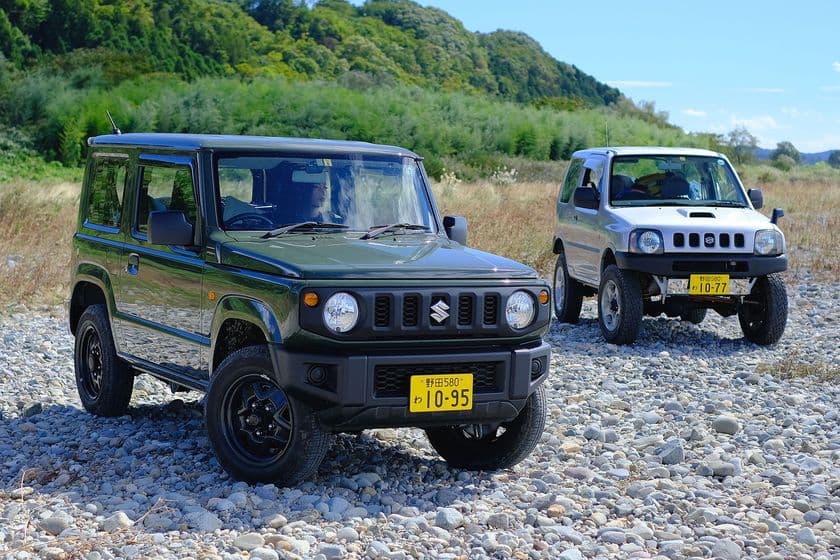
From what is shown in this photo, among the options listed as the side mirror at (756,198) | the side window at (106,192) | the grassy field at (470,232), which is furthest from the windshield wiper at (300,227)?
the grassy field at (470,232)

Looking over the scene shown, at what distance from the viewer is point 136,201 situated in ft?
25.4

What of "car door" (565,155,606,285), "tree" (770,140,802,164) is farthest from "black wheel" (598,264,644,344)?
"tree" (770,140,802,164)

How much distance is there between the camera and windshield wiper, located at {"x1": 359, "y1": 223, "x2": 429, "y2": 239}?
22.5ft

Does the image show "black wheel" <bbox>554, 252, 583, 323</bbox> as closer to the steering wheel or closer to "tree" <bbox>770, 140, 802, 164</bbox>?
the steering wheel

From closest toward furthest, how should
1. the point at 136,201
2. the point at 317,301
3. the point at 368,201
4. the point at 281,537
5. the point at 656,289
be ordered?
the point at 281,537
the point at 317,301
the point at 368,201
the point at 136,201
the point at 656,289

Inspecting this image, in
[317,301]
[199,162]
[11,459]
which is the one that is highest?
[199,162]

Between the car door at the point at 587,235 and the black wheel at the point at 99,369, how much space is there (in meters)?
5.78

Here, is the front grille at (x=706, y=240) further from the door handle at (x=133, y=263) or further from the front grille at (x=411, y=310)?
the front grille at (x=411, y=310)

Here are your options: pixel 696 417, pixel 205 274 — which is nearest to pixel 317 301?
pixel 205 274

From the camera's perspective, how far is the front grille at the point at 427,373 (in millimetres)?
6000

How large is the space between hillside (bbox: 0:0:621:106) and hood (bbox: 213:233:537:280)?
165ft

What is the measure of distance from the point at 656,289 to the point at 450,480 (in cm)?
559

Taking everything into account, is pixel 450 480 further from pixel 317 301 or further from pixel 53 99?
pixel 53 99

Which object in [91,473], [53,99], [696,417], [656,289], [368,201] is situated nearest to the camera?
[91,473]
